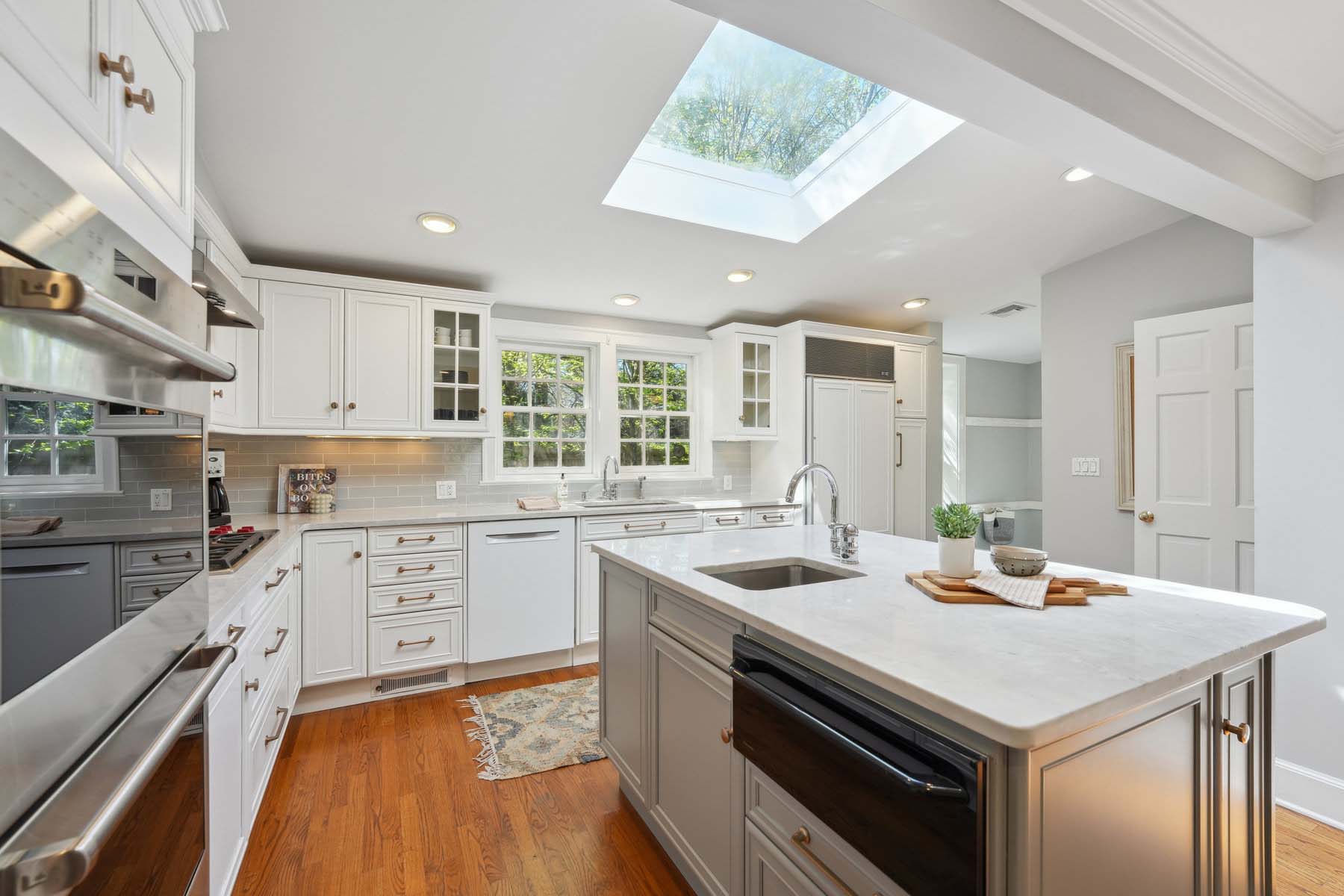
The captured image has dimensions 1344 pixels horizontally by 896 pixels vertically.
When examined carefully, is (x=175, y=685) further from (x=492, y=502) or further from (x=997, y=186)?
(x=997, y=186)

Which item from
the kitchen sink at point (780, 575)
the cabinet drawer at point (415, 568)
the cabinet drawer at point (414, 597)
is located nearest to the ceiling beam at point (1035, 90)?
the kitchen sink at point (780, 575)

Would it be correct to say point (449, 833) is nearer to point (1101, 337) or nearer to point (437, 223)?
point (437, 223)

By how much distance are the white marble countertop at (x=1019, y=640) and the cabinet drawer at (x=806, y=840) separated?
13.9 inches

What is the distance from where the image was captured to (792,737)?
1188 millimetres

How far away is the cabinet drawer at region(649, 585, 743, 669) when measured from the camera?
1.46 m

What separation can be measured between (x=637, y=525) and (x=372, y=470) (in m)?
1.60

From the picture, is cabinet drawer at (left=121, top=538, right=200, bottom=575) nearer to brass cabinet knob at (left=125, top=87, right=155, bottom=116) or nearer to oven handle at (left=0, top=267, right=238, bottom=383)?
oven handle at (left=0, top=267, right=238, bottom=383)

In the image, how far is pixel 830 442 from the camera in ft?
13.8

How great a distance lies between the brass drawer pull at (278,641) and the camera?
1.95 meters

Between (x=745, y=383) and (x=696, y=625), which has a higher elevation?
(x=745, y=383)

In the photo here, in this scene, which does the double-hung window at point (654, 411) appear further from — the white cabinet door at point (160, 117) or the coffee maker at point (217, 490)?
the white cabinet door at point (160, 117)

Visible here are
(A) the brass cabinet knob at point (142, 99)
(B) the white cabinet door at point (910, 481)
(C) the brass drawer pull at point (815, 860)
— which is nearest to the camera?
(A) the brass cabinet knob at point (142, 99)

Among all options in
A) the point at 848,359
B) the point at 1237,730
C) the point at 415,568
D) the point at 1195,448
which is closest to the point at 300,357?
the point at 415,568

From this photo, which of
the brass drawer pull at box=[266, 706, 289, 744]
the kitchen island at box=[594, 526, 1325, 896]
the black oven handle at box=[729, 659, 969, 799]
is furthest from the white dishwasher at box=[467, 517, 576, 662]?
the black oven handle at box=[729, 659, 969, 799]
